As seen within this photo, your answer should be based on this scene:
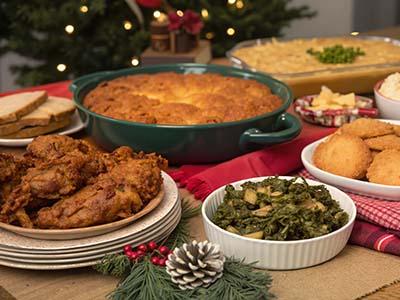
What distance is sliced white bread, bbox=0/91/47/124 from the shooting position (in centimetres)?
189

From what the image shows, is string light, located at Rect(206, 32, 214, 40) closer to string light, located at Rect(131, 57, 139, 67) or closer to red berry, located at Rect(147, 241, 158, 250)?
string light, located at Rect(131, 57, 139, 67)

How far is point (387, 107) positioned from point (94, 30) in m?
2.19

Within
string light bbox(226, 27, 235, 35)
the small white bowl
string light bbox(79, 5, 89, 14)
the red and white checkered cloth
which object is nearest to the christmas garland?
the red and white checkered cloth

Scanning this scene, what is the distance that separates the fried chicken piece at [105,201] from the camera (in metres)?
1.30

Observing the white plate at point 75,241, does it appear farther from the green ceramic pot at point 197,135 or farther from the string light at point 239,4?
the string light at point 239,4

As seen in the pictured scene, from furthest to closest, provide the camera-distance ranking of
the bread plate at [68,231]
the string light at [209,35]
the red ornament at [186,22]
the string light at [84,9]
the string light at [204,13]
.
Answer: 1. the string light at [209,35]
2. the string light at [204,13]
3. the string light at [84,9]
4. the red ornament at [186,22]
5. the bread plate at [68,231]

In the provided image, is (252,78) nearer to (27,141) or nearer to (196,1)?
(27,141)

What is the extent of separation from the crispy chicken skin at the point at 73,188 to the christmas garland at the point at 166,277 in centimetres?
9

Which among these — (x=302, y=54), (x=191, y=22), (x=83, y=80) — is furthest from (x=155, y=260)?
(x=191, y=22)

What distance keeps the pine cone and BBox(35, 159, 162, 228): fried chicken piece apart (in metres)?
0.18

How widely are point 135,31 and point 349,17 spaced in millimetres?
1863

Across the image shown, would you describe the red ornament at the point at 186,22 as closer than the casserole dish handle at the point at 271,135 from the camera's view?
No

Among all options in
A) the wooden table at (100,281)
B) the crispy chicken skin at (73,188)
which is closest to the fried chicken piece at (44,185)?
the crispy chicken skin at (73,188)

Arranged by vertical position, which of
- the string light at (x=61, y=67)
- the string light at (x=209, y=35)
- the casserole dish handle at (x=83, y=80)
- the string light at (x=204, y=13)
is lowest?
the string light at (x=61, y=67)
